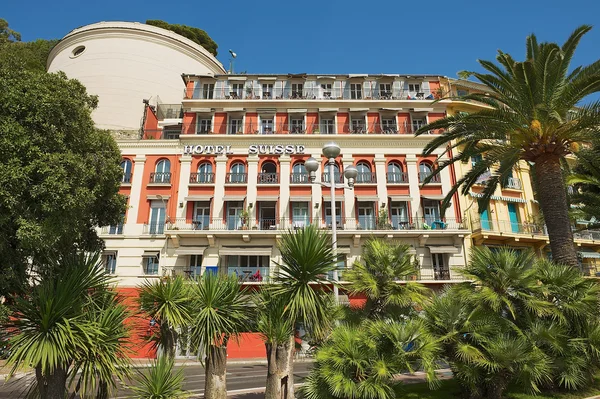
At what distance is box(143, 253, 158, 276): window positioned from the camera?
91.7 feet

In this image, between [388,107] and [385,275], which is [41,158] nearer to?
[385,275]

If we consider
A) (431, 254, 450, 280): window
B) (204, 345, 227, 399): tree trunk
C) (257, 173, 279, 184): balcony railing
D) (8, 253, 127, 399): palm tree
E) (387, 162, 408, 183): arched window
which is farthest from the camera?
(387, 162, 408, 183): arched window

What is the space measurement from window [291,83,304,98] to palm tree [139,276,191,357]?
971 inches

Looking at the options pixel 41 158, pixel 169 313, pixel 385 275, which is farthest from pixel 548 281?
pixel 41 158

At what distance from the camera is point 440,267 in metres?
28.8

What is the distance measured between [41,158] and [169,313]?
5.28 metres

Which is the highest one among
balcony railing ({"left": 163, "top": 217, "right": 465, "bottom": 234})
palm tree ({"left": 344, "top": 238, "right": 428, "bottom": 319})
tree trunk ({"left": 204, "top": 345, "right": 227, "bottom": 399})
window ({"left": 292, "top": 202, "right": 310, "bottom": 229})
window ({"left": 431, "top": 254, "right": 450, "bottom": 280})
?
window ({"left": 292, "top": 202, "right": 310, "bottom": 229})

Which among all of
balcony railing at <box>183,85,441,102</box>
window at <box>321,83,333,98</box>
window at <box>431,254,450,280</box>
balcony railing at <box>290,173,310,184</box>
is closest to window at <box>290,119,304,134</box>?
balcony railing at <box>183,85,441,102</box>

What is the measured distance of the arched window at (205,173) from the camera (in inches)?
1179

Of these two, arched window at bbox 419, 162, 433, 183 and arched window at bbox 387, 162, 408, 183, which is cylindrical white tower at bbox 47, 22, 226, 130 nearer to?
arched window at bbox 387, 162, 408, 183

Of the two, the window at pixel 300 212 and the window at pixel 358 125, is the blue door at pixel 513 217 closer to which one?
the window at pixel 358 125

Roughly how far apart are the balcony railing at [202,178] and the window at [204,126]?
3.54 metres

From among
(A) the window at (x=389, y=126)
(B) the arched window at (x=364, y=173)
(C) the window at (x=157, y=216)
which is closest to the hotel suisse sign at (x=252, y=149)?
(C) the window at (x=157, y=216)

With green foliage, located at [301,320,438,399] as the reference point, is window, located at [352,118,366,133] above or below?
above
